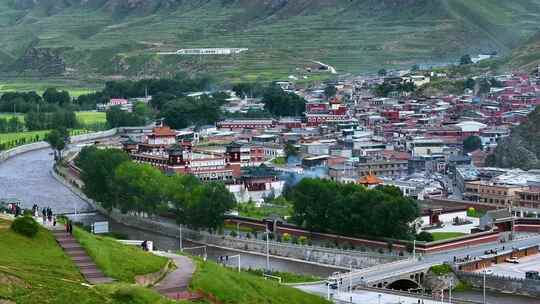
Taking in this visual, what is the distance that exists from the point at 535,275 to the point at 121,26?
152m

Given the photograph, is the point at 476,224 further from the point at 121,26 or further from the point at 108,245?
the point at 121,26

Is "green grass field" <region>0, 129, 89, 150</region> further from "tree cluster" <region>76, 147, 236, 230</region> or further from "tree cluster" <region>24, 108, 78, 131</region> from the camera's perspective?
"tree cluster" <region>76, 147, 236, 230</region>

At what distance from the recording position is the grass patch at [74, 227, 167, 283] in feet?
94.8

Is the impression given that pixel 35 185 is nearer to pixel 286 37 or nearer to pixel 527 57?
pixel 527 57

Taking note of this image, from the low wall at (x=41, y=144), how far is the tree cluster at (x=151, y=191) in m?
24.5

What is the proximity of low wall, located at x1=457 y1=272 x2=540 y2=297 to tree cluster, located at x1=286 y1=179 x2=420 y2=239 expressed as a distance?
540 cm

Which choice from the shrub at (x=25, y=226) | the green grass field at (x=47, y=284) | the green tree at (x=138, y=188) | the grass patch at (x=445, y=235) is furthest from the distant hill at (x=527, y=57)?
the green grass field at (x=47, y=284)

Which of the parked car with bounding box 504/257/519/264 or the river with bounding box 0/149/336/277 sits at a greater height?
the parked car with bounding box 504/257/519/264

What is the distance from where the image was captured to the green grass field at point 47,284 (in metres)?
24.7

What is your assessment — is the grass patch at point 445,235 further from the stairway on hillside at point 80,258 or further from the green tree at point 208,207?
the stairway on hillside at point 80,258

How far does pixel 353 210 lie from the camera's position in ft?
178

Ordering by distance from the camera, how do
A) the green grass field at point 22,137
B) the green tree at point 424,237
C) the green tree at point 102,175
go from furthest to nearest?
the green grass field at point 22,137, the green tree at point 102,175, the green tree at point 424,237

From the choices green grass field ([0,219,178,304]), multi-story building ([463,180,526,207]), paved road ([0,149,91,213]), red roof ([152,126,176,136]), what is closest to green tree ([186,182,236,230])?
paved road ([0,149,91,213])

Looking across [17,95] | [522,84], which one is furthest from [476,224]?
[17,95]
